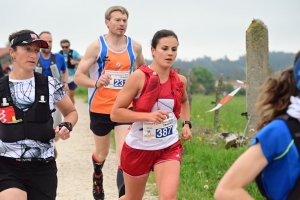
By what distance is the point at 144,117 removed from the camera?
15.3 ft

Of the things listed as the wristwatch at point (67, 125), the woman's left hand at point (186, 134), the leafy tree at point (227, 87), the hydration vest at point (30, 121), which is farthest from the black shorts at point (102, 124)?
the leafy tree at point (227, 87)

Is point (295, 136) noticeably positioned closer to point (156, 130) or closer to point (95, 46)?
point (156, 130)

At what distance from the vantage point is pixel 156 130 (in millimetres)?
4855

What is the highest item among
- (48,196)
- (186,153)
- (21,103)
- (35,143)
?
(21,103)

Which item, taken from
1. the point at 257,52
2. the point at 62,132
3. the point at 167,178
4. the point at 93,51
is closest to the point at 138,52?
the point at 93,51

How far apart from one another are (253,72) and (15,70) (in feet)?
16.0

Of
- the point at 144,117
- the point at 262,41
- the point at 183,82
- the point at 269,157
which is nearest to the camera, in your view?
the point at 269,157

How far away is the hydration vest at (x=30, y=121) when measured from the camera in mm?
4254

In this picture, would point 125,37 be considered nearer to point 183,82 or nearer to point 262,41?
point 183,82

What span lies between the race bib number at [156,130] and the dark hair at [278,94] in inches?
82.7

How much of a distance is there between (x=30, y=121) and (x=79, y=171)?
498 cm

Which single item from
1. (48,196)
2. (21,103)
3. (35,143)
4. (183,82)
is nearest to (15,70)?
(21,103)

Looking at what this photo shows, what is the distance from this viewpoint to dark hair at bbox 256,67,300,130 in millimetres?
2701

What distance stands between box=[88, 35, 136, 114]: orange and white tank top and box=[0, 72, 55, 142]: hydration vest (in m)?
2.03
